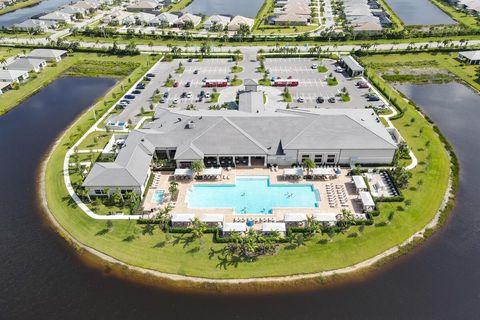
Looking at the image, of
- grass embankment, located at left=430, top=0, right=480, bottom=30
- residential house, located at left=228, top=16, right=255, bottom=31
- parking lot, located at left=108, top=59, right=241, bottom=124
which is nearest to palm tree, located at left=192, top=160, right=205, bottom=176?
parking lot, located at left=108, top=59, right=241, bottom=124

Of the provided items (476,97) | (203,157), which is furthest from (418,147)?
(203,157)

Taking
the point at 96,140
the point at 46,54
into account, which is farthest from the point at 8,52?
the point at 96,140

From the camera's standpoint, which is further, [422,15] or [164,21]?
[422,15]

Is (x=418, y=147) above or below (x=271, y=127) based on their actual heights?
below

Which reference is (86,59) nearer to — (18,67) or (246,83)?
(18,67)

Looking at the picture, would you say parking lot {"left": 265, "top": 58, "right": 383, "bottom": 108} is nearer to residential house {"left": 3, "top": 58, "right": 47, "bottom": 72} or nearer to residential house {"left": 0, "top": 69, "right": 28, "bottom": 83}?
residential house {"left": 3, "top": 58, "right": 47, "bottom": 72}

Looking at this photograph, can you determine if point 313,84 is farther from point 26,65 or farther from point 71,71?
point 26,65

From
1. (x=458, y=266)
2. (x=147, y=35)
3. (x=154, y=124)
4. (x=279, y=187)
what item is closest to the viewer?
(x=458, y=266)
